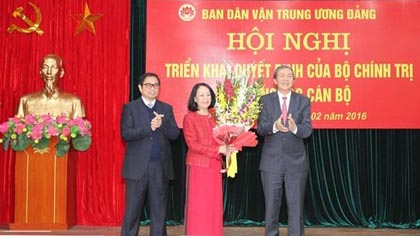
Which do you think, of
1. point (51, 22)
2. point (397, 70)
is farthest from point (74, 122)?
point (397, 70)

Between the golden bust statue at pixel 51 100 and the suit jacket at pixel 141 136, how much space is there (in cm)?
121

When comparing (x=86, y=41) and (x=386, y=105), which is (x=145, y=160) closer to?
(x=86, y=41)

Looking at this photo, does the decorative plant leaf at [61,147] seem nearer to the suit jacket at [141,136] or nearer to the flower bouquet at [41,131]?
the flower bouquet at [41,131]

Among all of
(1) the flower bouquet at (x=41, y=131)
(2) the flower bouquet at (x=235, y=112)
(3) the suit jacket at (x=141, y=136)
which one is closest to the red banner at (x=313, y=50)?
(1) the flower bouquet at (x=41, y=131)

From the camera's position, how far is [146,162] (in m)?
3.80

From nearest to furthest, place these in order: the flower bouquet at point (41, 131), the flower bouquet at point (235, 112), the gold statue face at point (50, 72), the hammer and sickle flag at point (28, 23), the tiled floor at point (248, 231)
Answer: the flower bouquet at point (235, 112)
the flower bouquet at point (41, 131)
the tiled floor at point (248, 231)
the gold statue face at point (50, 72)
the hammer and sickle flag at point (28, 23)

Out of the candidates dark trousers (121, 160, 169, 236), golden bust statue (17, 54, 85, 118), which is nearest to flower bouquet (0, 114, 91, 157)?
golden bust statue (17, 54, 85, 118)

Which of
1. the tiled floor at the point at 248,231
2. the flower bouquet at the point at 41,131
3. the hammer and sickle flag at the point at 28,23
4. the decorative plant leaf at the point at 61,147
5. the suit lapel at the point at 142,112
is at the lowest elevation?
the tiled floor at the point at 248,231

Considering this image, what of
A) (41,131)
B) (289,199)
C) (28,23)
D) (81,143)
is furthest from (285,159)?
(28,23)

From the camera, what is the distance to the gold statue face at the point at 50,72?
4.89 metres

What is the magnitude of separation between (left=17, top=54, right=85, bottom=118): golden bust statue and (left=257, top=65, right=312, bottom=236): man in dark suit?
1.92 meters

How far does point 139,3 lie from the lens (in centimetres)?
527

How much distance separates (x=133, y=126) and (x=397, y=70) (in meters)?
2.52

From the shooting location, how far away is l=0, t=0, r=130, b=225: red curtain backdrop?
526cm
